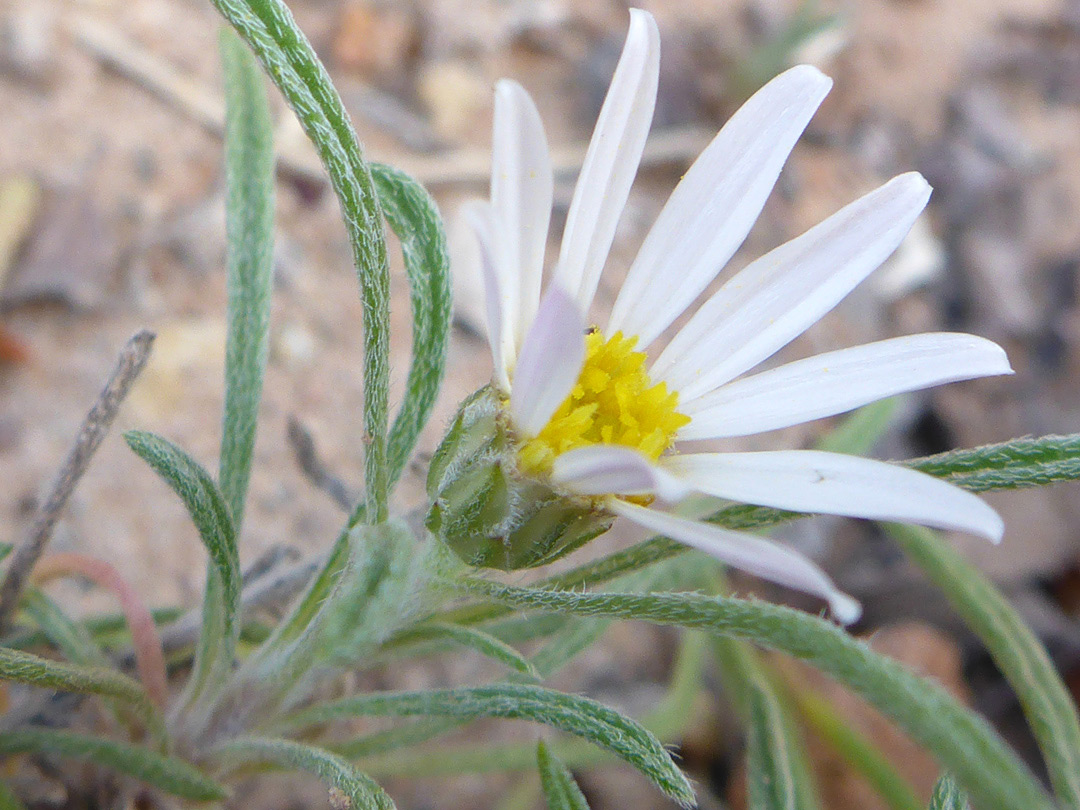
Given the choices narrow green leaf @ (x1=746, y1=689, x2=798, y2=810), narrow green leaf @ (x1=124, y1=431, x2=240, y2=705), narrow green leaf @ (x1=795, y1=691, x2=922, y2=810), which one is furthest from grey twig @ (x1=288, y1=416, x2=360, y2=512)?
narrow green leaf @ (x1=795, y1=691, x2=922, y2=810)

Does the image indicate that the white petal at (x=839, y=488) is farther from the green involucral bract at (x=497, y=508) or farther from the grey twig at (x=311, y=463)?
the grey twig at (x=311, y=463)

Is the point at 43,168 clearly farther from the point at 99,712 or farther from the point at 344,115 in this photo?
the point at 344,115

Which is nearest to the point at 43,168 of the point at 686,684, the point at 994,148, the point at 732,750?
the point at 686,684

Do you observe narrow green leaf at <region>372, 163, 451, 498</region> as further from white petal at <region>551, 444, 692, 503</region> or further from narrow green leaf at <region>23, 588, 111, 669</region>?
narrow green leaf at <region>23, 588, 111, 669</region>

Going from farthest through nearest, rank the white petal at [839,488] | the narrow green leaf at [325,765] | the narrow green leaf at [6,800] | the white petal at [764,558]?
1. the narrow green leaf at [6,800]
2. the narrow green leaf at [325,765]
3. the white petal at [839,488]
4. the white petal at [764,558]

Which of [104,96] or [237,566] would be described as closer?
[237,566]

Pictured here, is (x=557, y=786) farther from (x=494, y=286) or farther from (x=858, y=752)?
(x=858, y=752)

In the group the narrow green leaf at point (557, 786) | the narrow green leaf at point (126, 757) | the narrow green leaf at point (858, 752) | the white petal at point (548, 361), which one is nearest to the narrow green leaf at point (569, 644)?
the narrow green leaf at point (557, 786)

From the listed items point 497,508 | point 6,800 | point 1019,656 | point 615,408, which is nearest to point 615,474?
point 497,508
